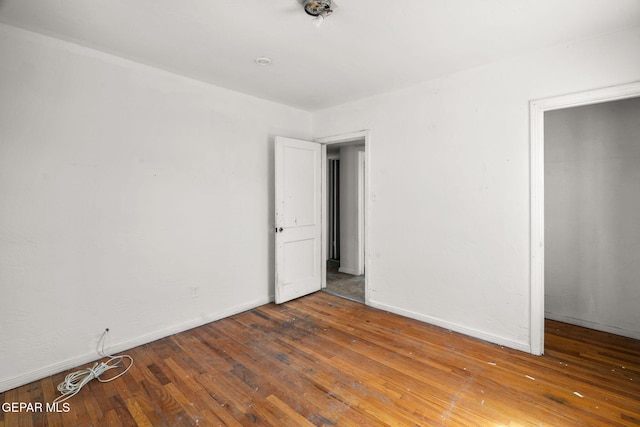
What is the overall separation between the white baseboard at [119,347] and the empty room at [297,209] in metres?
0.02

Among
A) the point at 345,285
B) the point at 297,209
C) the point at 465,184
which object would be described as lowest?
the point at 345,285

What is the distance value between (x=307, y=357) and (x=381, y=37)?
257cm

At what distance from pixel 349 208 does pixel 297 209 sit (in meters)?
1.46

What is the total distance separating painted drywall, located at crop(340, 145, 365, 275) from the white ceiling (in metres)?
2.14

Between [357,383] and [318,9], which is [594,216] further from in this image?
[318,9]

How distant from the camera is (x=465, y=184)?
2936 millimetres

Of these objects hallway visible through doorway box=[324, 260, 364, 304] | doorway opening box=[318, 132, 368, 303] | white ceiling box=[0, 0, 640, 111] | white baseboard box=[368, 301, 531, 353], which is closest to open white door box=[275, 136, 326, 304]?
hallway visible through doorway box=[324, 260, 364, 304]

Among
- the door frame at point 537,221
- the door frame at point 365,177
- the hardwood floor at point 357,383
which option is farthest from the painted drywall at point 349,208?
the door frame at point 537,221

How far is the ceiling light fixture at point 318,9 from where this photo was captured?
6.01 feet

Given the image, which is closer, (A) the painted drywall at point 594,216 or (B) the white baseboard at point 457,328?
(B) the white baseboard at point 457,328

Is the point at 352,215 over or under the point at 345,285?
over

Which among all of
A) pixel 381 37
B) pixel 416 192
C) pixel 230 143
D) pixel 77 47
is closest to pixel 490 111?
pixel 416 192

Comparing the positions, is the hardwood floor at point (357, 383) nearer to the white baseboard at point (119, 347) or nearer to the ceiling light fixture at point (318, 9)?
the white baseboard at point (119, 347)

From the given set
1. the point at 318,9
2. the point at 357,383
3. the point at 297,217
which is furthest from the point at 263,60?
the point at 357,383
